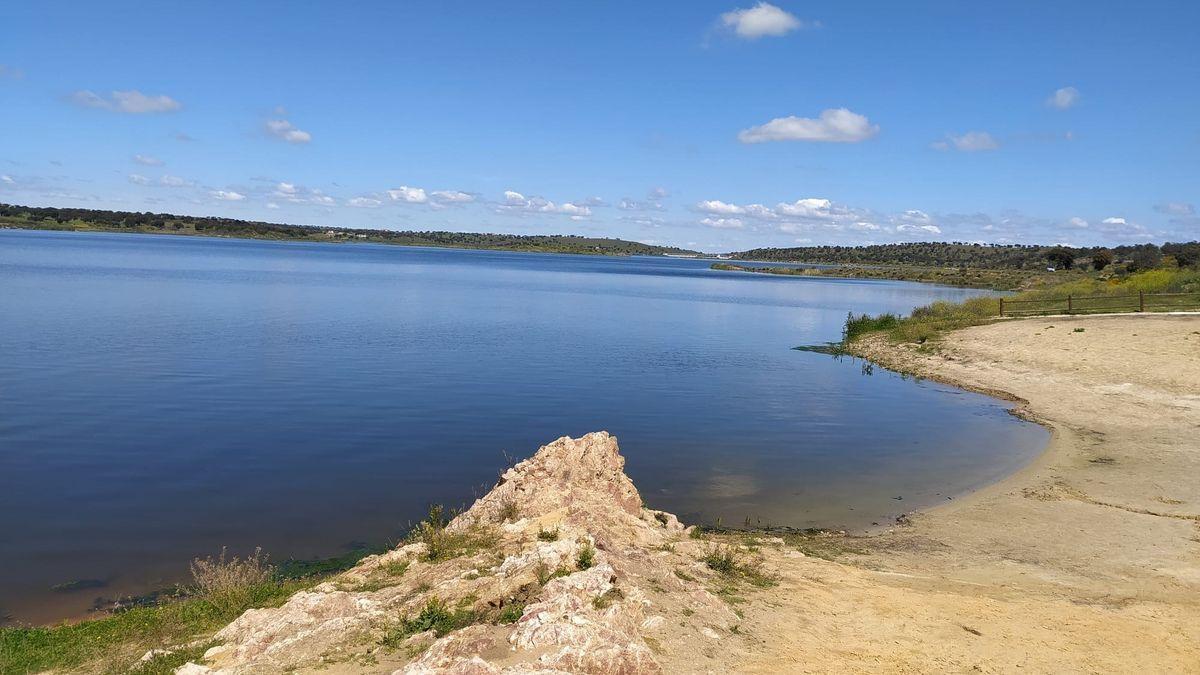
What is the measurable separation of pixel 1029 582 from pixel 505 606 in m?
8.01

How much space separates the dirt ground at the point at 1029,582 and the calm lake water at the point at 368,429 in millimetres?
1861

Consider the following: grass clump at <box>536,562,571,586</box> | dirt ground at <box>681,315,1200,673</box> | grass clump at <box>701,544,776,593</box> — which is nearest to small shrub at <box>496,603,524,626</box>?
grass clump at <box>536,562,571,586</box>

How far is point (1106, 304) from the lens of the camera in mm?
49000

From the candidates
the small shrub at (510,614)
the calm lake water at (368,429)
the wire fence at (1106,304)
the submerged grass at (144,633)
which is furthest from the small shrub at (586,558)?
the wire fence at (1106,304)

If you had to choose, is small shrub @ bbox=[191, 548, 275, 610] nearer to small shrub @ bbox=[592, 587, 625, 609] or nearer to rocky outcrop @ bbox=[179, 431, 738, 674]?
rocky outcrop @ bbox=[179, 431, 738, 674]

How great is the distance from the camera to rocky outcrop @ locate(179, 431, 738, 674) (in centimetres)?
750

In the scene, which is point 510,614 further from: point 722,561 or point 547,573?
point 722,561

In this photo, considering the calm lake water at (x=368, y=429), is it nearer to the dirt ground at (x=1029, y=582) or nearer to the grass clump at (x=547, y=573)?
the dirt ground at (x=1029, y=582)

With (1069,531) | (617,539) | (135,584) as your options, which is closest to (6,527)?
(135,584)

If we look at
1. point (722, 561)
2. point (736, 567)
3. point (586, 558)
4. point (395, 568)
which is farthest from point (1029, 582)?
point (395, 568)

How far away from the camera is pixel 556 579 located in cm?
888

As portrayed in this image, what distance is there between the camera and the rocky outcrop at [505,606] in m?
7.50

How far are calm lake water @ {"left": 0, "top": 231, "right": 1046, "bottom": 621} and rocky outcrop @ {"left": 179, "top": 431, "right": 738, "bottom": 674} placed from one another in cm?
393

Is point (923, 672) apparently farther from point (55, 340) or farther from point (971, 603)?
point (55, 340)
